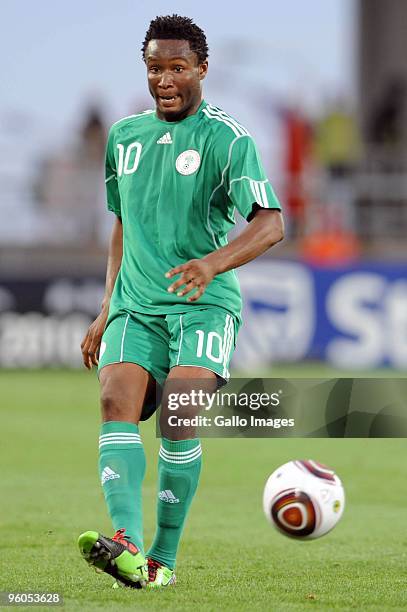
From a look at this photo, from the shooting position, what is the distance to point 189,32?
560 centimetres

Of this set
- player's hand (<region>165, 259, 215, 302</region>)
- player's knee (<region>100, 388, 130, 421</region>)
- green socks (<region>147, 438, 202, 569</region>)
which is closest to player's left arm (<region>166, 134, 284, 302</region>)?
player's hand (<region>165, 259, 215, 302</region>)

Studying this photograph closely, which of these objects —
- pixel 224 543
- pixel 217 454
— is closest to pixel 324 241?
pixel 217 454

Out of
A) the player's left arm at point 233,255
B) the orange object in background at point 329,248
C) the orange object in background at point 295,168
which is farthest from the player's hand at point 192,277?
the orange object in background at point 295,168

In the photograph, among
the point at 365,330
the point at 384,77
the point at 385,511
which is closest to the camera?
the point at 385,511

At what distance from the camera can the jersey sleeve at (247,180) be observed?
5414mm

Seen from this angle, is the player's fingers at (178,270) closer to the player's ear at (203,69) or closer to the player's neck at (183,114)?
the player's neck at (183,114)

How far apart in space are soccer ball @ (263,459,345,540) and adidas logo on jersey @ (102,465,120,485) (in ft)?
2.07

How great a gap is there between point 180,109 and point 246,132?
0.98ft

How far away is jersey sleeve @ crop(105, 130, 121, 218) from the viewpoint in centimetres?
598

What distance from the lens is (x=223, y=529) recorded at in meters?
7.59

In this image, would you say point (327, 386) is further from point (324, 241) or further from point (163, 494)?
point (324, 241)

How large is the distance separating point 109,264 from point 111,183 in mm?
377

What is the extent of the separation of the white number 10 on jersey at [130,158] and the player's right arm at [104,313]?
357 millimetres

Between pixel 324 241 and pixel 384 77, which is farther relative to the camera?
pixel 384 77
